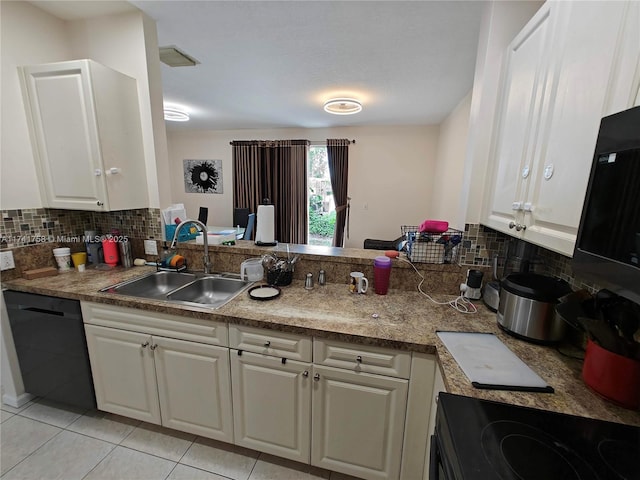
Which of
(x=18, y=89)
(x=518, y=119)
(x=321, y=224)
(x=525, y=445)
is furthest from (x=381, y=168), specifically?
(x=525, y=445)

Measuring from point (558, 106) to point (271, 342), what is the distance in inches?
56.2

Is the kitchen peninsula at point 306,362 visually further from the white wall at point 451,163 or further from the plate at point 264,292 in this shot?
the white wall at point 451,163

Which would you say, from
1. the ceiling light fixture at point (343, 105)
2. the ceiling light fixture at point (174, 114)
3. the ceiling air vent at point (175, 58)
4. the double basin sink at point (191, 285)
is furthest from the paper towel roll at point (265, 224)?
Result: the ceiling light fixture at point (174, 114)

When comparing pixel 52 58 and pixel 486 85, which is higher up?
pixel 52 58

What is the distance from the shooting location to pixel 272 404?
1323 millimetres

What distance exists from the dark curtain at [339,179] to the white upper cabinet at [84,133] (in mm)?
3316

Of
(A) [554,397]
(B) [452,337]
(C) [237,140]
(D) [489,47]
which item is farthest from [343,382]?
(C) [237,140]

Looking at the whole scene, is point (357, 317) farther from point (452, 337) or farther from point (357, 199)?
point (357, 199)

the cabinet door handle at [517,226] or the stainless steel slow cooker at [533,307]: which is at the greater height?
the cabinet door handle at [517,226]

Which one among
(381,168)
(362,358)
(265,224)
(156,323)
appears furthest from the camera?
(381,168)

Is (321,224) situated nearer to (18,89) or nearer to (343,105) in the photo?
(343,105)

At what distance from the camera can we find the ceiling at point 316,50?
5.15 feet

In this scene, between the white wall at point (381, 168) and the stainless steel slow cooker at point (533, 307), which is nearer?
the stainless steel slow cooker at point (533, 307)

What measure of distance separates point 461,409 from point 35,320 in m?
2.25
